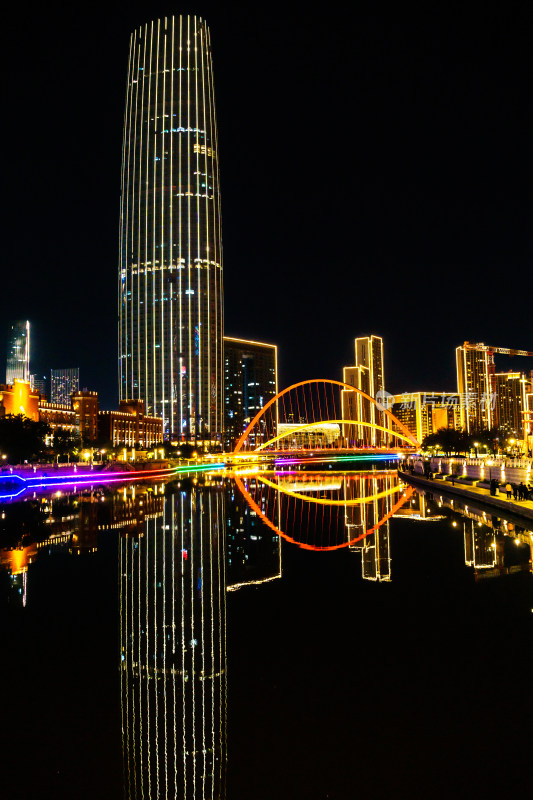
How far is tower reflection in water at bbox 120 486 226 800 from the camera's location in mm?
4391

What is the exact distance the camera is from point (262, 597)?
9250 millimetres

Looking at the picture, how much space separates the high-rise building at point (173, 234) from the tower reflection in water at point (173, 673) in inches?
4403

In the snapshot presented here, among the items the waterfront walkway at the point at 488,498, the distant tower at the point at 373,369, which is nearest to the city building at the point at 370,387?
the distant tower at the point at 373,369

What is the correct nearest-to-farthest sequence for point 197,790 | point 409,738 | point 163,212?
point 197,790 → point 409,738 → point 163,212

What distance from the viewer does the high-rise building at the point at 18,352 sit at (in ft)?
461

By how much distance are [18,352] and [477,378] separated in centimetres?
9017

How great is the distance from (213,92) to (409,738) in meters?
135

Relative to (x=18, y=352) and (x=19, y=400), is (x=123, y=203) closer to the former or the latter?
(x=18, y=352)

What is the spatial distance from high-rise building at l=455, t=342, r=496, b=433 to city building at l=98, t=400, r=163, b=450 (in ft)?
165

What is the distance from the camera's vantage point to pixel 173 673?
6176 mm

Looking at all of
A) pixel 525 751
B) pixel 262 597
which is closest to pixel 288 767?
pixel 525 751

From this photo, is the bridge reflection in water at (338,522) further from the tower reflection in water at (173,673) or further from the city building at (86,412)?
the city building at (86,412)

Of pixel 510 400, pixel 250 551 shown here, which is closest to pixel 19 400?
pixel 510 400

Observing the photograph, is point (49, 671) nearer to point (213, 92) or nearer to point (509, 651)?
point (509, 651)
